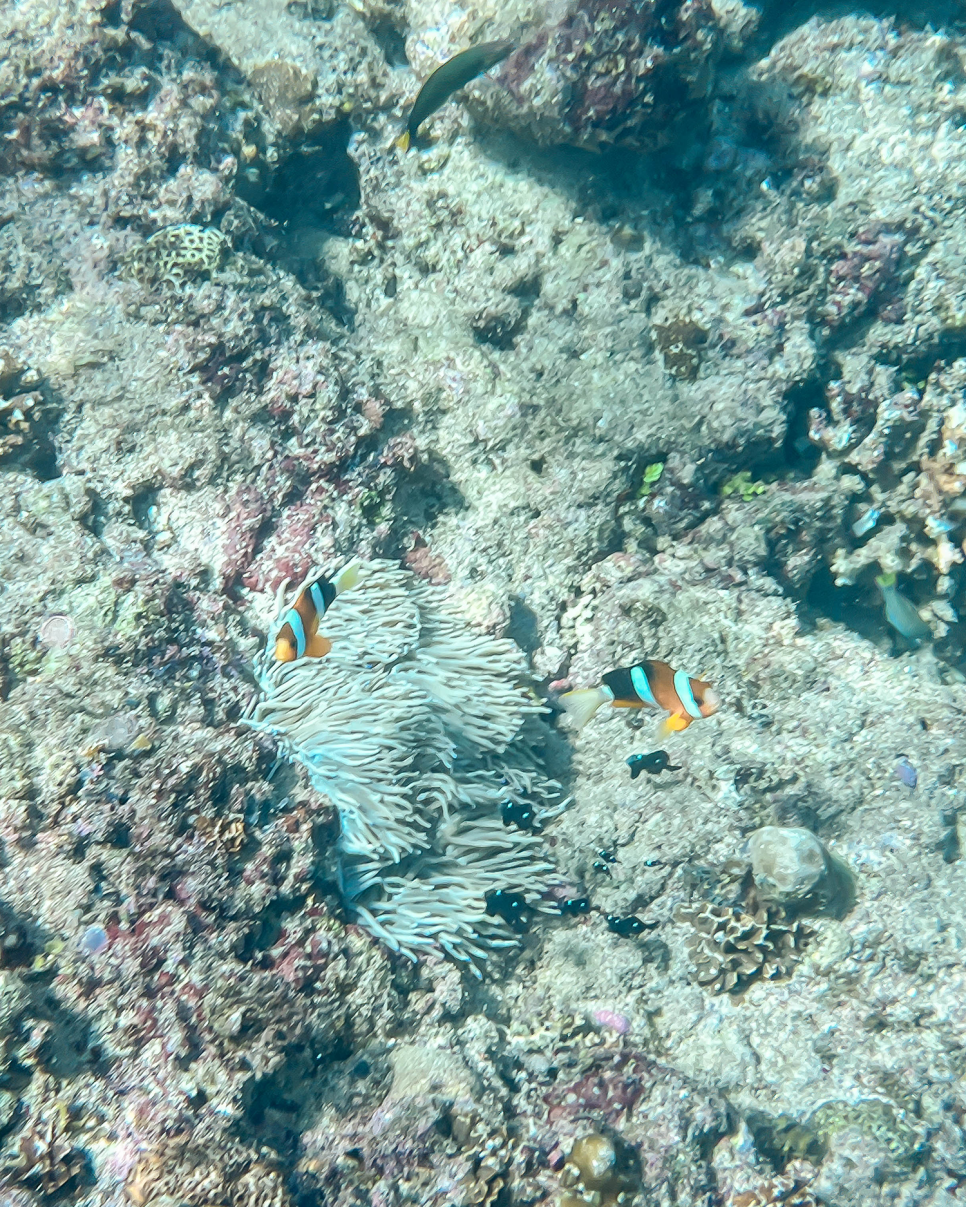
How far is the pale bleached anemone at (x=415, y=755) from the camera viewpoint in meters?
3.29

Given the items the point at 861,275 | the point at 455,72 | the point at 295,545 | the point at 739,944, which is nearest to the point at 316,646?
the point at 295,545

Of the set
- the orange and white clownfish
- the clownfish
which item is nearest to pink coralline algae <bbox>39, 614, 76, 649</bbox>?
the clownfish

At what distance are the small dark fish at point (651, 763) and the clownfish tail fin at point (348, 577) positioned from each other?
171 centimetres

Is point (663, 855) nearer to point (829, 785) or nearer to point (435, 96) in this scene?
point (829, 785)

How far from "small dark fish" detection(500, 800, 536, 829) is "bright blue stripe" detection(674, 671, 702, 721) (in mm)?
1074

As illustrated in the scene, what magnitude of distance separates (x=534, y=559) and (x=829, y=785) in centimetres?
204

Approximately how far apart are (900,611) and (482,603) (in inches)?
110

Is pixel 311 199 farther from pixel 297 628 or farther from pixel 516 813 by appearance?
pixel 516 813

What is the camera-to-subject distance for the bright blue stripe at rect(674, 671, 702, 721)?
289cm

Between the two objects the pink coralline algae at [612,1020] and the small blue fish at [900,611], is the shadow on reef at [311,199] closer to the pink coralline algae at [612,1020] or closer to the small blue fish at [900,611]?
the small blue fish at [900,611]

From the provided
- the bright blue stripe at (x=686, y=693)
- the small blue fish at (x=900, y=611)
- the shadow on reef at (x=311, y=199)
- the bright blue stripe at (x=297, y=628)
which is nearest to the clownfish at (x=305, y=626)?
the bright blue stripe at (x=297, y=628)

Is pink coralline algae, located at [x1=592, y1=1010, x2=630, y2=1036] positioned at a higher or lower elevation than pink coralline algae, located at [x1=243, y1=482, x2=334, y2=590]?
A: lower

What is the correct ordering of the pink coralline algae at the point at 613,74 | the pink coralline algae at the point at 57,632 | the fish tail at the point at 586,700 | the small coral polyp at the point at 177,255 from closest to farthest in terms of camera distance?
the pink coralline algae at the point at 57,632 → the fish tail at the point at 586,700 → the small coral polyp at the point at 177,255 → the pink coralline algae at the point at 613,74

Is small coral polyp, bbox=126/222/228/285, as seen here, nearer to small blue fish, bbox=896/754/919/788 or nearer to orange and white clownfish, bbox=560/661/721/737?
orange and white clownfish, bbox=560/661/721/737
